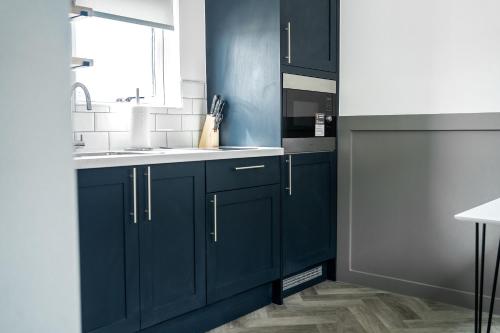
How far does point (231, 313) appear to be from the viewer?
2.95 m

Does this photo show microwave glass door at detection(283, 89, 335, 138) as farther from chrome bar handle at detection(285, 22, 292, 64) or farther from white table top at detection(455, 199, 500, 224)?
white table top at detection(455, 199, 500, 224)

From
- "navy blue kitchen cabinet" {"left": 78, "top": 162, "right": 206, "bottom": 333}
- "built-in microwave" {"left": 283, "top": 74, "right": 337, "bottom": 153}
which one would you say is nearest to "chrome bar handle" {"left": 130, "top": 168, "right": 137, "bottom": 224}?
"navy blue kitchen cabinet" {"left": 78, "top": 162, "right": 206, "bottom": 333}

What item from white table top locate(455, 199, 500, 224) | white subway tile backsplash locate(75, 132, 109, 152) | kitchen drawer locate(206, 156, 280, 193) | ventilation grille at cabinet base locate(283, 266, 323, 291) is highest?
white subway tile backsplash locate(75, 132, 109, 152)

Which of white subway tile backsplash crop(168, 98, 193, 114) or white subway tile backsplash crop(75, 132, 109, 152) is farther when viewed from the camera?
white subway tile backsplash crop(168, 98, 193, 114)

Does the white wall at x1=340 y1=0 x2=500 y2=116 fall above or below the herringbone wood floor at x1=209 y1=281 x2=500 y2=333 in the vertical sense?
above

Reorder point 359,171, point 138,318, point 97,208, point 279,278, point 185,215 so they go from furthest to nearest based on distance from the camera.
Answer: point 359,171, point 279,278, point 185,215, point 138,318, point 97,208

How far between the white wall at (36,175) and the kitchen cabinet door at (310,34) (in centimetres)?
285

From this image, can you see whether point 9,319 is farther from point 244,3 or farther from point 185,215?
point 244,3

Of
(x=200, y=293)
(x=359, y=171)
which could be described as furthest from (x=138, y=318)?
(x=359, y=171)

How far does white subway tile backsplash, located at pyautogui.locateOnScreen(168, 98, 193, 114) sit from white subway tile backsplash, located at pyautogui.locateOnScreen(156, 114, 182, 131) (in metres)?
0.03

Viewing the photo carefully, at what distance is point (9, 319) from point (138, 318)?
83.2 inches

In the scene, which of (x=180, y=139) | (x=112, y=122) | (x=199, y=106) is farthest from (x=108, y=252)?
(x=199, y=106)

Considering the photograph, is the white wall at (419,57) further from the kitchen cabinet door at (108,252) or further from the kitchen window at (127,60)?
the kitchen cabinet door at (108,252)

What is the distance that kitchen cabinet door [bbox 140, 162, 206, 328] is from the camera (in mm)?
2365
